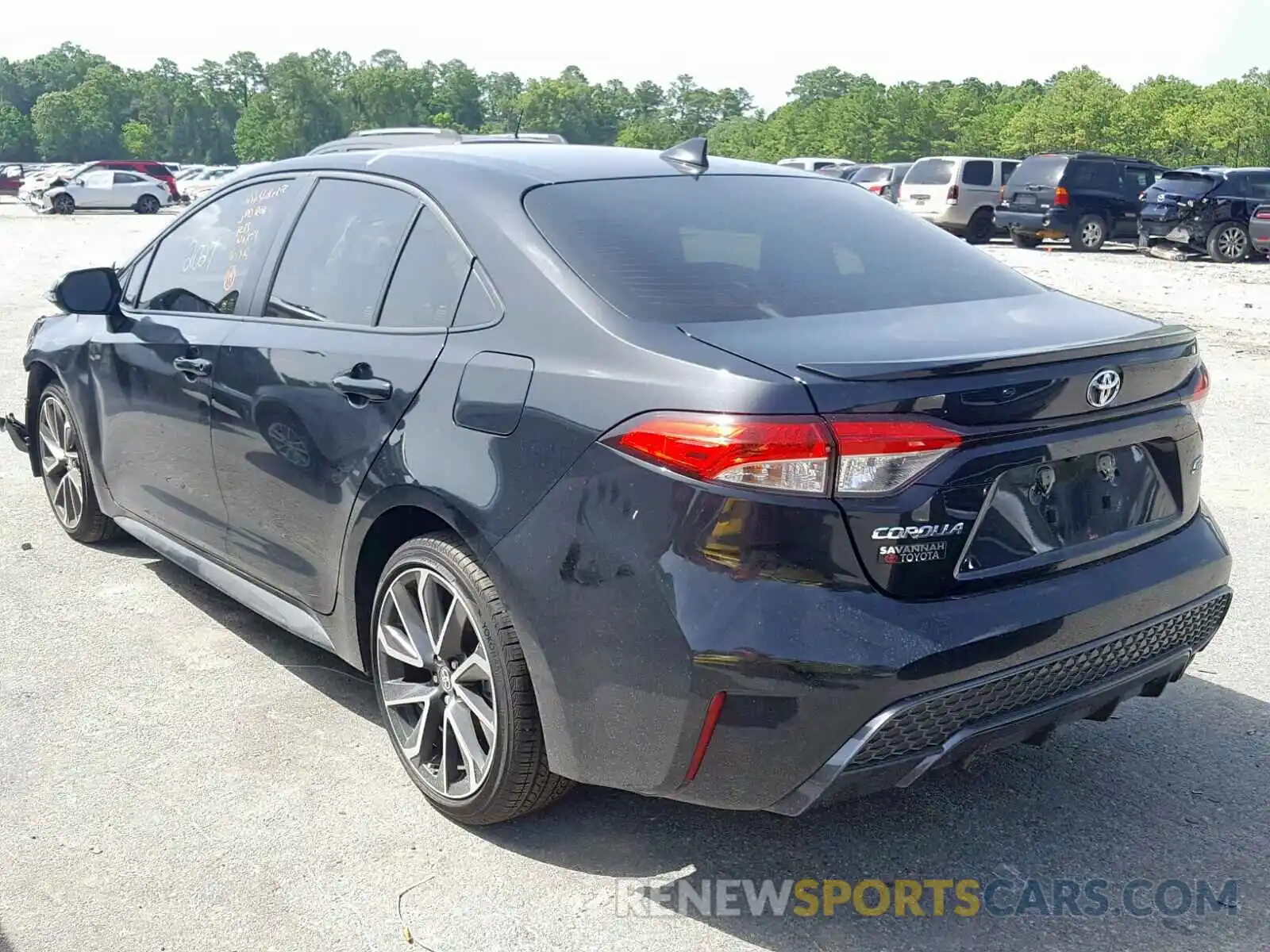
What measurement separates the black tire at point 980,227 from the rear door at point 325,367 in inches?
947

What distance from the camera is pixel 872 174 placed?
1324 inches

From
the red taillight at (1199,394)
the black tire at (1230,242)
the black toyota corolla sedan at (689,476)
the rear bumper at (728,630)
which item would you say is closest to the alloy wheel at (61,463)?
the black toyota corolla sedan at (689,476)

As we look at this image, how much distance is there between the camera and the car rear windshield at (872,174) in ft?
108

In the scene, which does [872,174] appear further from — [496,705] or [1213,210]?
[496,705]

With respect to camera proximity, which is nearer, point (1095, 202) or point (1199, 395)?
point (1199, 395)

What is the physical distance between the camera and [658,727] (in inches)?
104

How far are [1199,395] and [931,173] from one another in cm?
2458

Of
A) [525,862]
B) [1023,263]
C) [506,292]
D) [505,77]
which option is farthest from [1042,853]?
[505,77]

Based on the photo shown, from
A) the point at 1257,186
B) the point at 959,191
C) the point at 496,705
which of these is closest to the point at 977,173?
the point at 959,191

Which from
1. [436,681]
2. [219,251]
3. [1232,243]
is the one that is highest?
[219,251]

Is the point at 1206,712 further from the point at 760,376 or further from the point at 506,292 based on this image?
the point at 506,292

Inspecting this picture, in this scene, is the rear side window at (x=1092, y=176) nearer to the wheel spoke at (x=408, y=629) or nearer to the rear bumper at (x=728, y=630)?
the rear bumper at (x=728, y=630)

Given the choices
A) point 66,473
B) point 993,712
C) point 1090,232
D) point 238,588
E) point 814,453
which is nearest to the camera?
point 814,453

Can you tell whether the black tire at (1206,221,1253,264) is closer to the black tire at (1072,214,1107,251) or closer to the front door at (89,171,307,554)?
the black tire at (1072,214,1107,251)
